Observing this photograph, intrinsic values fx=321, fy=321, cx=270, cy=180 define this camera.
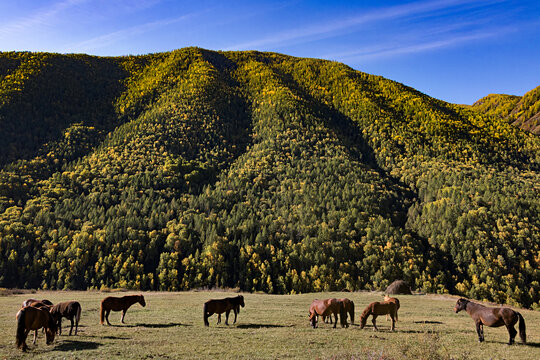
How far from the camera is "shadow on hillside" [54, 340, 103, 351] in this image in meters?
16.6

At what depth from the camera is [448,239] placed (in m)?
147

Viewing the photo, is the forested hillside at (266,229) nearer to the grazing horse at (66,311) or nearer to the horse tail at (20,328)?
the grazing horse at (66,311)

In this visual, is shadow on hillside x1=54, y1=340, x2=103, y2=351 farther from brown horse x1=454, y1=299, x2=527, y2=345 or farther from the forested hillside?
the forested hillside

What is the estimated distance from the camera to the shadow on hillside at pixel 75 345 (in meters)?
16.6

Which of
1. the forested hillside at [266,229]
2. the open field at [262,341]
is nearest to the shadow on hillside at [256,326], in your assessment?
the open field at [262,341]

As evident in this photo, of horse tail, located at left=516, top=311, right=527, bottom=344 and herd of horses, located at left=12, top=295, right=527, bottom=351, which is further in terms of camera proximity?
horse tail, located at left=516, top=311, right=527, bottom=344

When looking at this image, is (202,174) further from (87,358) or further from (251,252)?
(87,358)

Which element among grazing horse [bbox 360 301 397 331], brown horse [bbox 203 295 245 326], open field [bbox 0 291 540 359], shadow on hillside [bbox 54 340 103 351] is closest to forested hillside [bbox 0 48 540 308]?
brown horse [bbox 203 295 245 326]

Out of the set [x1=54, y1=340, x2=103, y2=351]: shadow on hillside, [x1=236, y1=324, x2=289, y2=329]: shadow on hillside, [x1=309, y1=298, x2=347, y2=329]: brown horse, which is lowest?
[x1=236, y1=324, x2=289, y2=329]: shadow on hillside

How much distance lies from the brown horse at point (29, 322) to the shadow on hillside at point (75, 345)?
0.84 meters

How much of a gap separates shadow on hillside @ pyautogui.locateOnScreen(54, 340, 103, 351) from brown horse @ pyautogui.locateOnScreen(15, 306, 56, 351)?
2.76 ft

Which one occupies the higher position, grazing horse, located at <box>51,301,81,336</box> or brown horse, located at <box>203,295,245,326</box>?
grazing horse, located at <box>51,301,81,336</box>

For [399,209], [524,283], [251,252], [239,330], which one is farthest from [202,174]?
[239,330]

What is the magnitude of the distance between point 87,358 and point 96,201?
166518 mm
